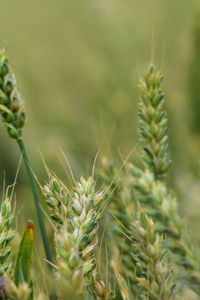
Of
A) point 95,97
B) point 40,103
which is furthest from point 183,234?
point 40,103

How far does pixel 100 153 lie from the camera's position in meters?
1.61

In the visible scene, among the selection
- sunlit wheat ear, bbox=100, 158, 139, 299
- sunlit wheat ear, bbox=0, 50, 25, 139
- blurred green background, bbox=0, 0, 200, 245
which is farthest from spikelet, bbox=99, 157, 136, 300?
blurred green background, bbox=0, 0, 200, 245

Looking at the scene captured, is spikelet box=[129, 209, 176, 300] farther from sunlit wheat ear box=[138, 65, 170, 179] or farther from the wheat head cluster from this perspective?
sunlit wheat ear box=[138, 65, 170, 179]

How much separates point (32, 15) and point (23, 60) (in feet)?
4.30

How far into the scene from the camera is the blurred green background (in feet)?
8.77

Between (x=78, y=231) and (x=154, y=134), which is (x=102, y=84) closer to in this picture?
(x=154, y=134)

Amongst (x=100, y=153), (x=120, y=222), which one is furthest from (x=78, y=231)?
(x=100, y=153)

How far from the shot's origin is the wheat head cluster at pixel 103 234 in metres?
1.11

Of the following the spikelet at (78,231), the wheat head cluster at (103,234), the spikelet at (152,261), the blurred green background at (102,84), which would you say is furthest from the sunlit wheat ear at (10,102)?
the blurred green background at (102,84)

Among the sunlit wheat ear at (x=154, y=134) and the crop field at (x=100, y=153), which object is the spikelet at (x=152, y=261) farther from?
the sunlit wheat ear at (x=154, y=134)

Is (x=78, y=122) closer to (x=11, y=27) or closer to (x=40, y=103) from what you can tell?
(x=40, y=103)

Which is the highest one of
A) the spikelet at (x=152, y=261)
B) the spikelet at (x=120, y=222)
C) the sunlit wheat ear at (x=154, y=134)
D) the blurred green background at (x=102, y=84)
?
the blurred green background at (x=102, y=84)

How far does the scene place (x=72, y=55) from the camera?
15.5 feet

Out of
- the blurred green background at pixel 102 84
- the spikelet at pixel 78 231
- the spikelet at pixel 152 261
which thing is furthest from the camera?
the blurred green background at pixel 102 84
